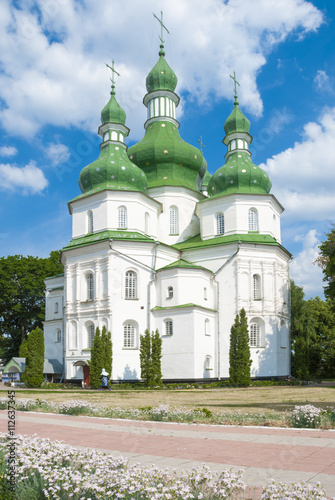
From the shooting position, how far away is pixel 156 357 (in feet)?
99.3

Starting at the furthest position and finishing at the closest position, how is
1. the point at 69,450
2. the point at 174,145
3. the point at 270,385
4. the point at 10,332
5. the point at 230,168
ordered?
the point at 10,332 → the point at 174,145 → the point at 230,168 → the point at 270,385 → the point at 69,450

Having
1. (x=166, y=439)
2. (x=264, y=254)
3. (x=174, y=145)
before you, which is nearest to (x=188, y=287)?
(x=264, y=254)

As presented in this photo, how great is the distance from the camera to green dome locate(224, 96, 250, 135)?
4050 cm

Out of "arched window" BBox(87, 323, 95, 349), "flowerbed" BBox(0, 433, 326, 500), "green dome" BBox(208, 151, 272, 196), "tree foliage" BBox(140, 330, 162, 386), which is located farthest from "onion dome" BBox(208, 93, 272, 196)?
"flowerbed" BBox(0, 433, 326, 500)

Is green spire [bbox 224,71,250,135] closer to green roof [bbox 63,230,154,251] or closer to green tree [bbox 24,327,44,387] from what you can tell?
green roof [bbox 63,230,154,251]

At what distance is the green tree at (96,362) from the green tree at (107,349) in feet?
0.76

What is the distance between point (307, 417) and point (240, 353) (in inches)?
805

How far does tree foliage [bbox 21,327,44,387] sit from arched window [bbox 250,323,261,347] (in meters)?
14.6

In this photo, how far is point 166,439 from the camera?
8.98 m

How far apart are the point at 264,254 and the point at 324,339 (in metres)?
13.2

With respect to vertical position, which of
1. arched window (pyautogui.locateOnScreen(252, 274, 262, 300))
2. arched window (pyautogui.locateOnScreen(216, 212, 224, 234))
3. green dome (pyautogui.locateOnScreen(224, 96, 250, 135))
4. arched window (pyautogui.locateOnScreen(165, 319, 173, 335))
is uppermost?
green dome (pyautogui.locateOnScreen(224, 96, 250, 135))

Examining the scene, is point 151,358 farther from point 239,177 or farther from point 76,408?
point 76,408

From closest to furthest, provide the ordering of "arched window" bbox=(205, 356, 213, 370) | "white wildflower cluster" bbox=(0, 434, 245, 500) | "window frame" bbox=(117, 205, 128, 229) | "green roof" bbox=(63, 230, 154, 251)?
"white wildflower cluster" bbox=(0, 434, 245, 500), "arched window" bbox=(205, 356, 213, 370), "green roof" bbox=(63, 230, 154, 251), "window frame" bbox=(117, 205, 128, 229)

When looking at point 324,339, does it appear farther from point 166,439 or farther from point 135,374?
point 166,439
